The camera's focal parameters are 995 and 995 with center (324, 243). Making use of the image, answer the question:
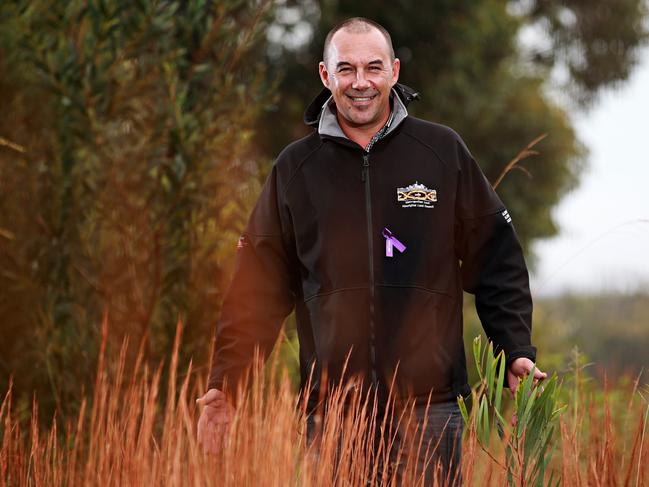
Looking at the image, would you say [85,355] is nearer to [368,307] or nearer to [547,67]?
[368,307]

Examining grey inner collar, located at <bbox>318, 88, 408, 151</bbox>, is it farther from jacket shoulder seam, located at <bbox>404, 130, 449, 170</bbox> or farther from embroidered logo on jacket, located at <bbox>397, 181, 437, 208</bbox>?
embroidered logo on jacket, located at <bbox>397, 181, 437, 208</bbox>

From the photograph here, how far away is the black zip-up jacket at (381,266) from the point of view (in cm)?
306

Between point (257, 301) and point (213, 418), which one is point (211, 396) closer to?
point (213, 418)

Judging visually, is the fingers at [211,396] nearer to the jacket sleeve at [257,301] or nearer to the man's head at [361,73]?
the jacket sleeve at [257,301]

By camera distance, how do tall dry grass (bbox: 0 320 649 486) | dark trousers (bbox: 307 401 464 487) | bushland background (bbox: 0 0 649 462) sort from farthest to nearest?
bushland background (bbox: 0 0 649 462)
dark trousers (bbox: 307 401 464 487)
tall dry grass (bbox: 0 320 649 486)

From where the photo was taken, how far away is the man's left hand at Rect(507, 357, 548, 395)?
119 inches

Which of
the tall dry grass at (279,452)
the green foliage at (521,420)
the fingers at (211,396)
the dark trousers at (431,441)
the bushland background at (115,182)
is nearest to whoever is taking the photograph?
the tall dry grass at (279,452)

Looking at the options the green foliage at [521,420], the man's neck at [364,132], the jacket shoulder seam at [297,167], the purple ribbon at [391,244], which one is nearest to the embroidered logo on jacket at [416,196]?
the purple ribbon at [391,244]

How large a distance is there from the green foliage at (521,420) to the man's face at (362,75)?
31.6 inches

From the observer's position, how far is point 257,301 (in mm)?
3283

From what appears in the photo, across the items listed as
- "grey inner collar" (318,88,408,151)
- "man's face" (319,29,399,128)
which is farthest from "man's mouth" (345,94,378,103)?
"grey inner collar" (318,88,408,151)

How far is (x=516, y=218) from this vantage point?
593 inches

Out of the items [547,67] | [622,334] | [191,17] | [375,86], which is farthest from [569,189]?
[622,334]

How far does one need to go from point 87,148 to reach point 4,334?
42.3 inches
